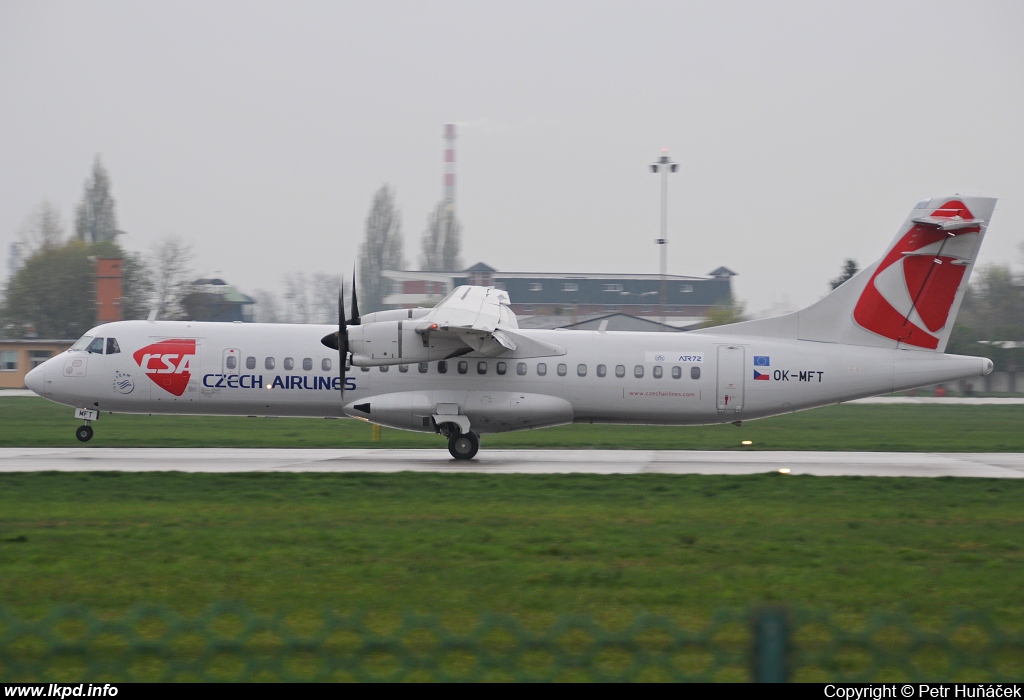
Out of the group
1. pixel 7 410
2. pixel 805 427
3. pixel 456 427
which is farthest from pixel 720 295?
pixel 456 427

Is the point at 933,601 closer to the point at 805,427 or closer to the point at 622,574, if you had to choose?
the point at 622,574

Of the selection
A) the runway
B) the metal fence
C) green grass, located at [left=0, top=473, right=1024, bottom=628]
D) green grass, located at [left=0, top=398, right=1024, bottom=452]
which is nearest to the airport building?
green grass, located at [left=0, top=398, right=1024, bottom=452]

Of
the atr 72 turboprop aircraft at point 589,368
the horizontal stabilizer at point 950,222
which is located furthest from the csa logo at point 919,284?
the horizontal stabilizer at point 950,222

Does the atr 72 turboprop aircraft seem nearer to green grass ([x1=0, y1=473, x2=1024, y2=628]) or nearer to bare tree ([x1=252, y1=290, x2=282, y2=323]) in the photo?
green grass ([x1=0, y1=473, x2=1024, y2=628])

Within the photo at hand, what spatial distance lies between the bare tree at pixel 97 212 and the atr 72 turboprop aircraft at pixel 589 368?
298 ft

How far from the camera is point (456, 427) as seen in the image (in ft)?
71.3

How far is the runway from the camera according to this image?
2006 cm

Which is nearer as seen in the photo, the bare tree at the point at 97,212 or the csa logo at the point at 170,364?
the csa logo at the point at 170,364

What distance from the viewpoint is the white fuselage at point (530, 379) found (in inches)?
854

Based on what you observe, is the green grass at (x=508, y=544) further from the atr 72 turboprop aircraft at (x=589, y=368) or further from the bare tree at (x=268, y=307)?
the bare tree at (x=268, y=307)

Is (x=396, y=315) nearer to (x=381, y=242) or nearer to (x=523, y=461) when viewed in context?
(x=523, y=461)

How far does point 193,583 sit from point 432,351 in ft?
37.2

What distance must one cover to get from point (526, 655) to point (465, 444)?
15.1 meters

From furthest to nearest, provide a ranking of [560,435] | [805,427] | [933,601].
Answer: [805,427], [560,435], [933,601]
